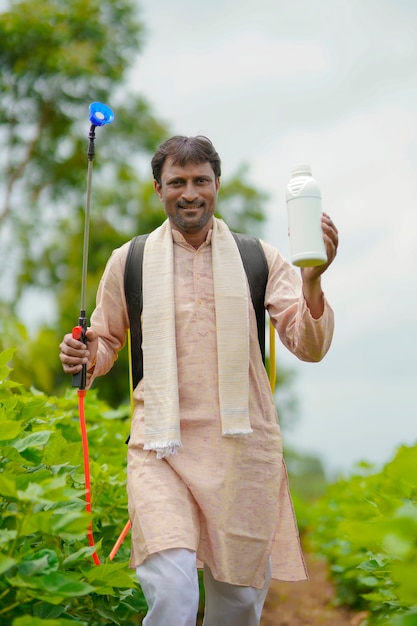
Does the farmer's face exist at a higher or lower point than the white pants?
higher

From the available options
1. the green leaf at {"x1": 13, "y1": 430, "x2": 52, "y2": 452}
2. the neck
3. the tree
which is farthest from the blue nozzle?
the tree

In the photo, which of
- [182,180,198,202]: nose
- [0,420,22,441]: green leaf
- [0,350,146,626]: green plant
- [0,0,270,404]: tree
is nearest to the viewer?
[0,350,146,626]: green plant

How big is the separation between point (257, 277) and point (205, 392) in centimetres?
53

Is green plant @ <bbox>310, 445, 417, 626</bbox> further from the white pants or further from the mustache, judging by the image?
the mustache

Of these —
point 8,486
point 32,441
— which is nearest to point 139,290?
point 32,441

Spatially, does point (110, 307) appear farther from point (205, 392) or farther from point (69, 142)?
point (69, 142)

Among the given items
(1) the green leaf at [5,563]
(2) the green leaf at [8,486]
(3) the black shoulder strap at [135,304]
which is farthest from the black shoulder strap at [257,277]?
(1) the green leaf at [5,563]

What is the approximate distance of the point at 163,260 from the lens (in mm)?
3381

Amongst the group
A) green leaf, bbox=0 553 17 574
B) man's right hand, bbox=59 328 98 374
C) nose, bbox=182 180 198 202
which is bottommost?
green leaf, bbox=0 553 17 574

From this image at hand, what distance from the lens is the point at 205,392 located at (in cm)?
327

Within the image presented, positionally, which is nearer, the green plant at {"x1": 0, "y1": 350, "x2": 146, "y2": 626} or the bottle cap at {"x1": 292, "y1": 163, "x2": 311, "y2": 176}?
the green plant at {"x1": 0, "y1": 350, "x2": 146, "y2": 626}

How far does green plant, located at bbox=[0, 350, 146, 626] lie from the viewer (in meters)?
2.00

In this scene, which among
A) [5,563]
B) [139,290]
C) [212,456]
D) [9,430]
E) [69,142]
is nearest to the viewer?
[5,563]

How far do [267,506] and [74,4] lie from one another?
18414 millimetres
